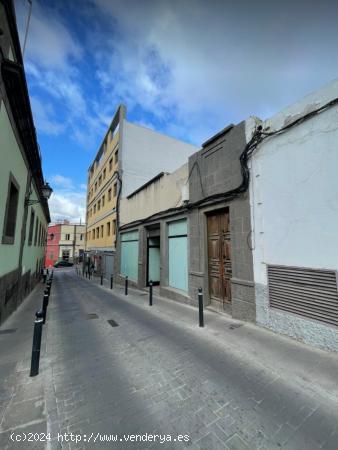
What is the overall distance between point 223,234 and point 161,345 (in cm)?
384

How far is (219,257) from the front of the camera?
22.1 ft

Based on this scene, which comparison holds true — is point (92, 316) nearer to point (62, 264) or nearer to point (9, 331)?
point (9, 331)

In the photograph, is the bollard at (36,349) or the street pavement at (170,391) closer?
the street pavement at (170,391)

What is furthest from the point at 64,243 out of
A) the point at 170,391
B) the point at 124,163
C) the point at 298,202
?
the point at 298,202

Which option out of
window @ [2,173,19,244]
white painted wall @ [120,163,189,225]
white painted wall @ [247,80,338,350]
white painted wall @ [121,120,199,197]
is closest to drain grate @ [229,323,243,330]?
white painted wall @ [247,80,338,350]

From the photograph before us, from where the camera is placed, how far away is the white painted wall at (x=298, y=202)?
13.1ft

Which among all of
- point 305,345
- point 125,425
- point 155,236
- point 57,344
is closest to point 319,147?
point 305,345

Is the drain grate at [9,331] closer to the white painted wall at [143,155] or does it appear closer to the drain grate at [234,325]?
the drain grate at [234,325]

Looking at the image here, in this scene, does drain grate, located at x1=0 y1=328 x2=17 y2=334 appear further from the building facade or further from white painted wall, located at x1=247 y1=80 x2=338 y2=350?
white painted wall, located at x1=247 y1=80 x2=338 y2=350

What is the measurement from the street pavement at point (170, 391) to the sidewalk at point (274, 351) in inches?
0.8

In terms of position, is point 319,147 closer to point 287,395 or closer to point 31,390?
point 287,395

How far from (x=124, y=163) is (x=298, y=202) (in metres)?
13.5

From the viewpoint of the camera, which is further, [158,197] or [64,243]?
[64,243]

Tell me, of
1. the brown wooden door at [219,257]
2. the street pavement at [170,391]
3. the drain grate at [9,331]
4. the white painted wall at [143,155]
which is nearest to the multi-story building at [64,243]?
the white painted wall at [143,155]
